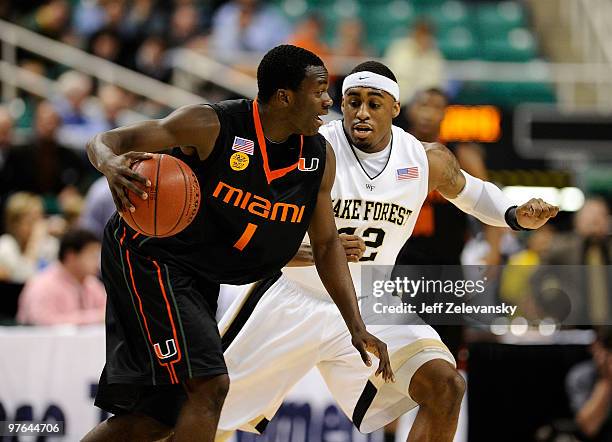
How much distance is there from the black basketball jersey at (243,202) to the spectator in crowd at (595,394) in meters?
3.38

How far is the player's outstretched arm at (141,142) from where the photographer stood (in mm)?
4336

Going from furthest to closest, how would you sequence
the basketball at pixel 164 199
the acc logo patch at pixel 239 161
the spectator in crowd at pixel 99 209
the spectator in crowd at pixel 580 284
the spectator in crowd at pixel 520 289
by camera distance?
the spectator in crowd at pixel 99 209 → the spectator in crowd at pixel 580 284 → the spectator in crowd at pixel 520 289 → the acc logo patch at pixel 239 161 → the basketball at pixel 164 199

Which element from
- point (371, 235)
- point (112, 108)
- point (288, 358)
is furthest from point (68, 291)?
point (112, 108)

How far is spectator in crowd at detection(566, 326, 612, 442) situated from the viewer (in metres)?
7.60

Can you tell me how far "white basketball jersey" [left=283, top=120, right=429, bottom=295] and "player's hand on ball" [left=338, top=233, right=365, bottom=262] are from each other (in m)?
0.24

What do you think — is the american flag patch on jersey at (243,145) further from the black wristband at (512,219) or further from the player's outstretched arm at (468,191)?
the black wristband at (512,219)

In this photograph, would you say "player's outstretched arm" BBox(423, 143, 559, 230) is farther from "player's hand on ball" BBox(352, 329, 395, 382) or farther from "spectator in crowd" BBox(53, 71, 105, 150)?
"spectator in crowd" BBox(53, 71, 105, 150)

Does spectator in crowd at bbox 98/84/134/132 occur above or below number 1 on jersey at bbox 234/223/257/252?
above

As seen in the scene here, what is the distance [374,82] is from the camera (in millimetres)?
5605

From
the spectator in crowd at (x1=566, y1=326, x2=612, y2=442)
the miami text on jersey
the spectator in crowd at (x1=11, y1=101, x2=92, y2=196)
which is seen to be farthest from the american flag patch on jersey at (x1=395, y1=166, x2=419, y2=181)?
the spectator in crowd at (x1=11, y1=101, x2=92, y2=196)

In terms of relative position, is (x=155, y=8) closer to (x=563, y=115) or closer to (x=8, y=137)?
(x=8, y=137)

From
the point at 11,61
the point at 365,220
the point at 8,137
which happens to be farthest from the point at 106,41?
the point at 365,220

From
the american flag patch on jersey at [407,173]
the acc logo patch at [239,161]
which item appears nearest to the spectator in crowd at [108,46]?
the american flag patch on jersey at [407,173]

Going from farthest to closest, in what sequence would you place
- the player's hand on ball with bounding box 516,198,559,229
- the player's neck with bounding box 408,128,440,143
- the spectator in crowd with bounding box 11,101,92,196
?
the spectator in crowd with bounding box 11,101,92,196 < the player's neck with bounding box 408,128,440,143 < the player's hand on ball with bounding box 516,198,559,229
